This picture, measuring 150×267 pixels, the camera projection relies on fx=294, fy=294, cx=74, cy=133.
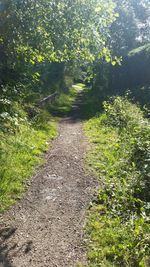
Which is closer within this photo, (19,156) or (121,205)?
(121,205)

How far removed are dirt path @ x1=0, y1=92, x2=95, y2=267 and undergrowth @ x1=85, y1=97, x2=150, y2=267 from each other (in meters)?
0.28

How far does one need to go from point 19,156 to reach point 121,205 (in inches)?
134

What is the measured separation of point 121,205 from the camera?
564 cm

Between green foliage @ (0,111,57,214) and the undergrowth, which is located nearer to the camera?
the undergrowth

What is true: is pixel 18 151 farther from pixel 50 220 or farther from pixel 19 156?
pixel 50 220

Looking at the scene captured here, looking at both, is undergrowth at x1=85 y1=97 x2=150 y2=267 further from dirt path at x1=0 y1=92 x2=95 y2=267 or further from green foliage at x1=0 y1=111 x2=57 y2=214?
green foliage at x1=0 y1=111 x2=57 y2=214

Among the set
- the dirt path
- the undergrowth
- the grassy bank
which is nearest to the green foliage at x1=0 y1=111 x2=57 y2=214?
the grassy bank

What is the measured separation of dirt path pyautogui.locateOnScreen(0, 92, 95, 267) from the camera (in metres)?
4.43

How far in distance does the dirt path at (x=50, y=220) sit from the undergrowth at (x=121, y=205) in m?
0.28

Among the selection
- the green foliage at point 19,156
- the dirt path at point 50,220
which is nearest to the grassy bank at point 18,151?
the green foliage at point 19,156

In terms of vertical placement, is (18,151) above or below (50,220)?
above

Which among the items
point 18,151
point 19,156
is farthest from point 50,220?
point 18,151

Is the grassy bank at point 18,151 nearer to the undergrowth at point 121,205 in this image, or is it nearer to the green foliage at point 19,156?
the green foliage at point 19,156

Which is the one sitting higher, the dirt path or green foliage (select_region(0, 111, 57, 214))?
green foliage (select_region(0, 111, 57, 214))
